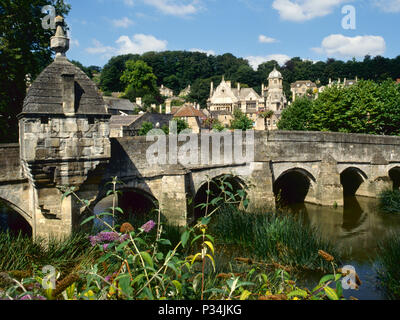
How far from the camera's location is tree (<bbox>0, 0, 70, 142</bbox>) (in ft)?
46.4

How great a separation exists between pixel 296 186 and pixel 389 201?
16.3 ft

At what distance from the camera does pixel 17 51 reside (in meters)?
14.7

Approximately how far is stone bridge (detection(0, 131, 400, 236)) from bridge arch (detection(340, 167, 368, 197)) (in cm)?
6

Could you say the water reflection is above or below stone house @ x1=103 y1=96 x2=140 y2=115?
below

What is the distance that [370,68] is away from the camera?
3563 inches

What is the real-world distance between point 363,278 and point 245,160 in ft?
26.2

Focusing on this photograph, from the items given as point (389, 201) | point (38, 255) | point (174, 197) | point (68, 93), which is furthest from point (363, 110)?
point (38, 255)

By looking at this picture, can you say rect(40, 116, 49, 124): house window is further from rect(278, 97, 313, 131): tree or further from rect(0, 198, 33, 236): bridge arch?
rect(278, 97, 313, 131): tree

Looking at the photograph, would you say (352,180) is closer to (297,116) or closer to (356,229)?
(356,229)

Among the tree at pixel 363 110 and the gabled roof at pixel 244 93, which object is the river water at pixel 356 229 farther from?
the gabled roof at pixel 244 93

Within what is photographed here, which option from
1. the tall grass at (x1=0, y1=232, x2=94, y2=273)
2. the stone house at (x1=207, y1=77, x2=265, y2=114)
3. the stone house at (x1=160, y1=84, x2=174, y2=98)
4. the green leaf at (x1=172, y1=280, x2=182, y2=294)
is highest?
the stone house at (x1=160, y1=84, x2=174, y2=98)

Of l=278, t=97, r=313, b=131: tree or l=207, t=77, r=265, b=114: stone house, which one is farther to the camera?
l=207, t=77, r=265, b=114: stone house

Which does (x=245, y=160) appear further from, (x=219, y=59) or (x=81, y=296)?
(x=219, y=59)

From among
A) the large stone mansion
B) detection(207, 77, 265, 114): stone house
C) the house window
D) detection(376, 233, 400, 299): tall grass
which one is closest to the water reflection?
detection(376, 233, 400, 299): tall grass
